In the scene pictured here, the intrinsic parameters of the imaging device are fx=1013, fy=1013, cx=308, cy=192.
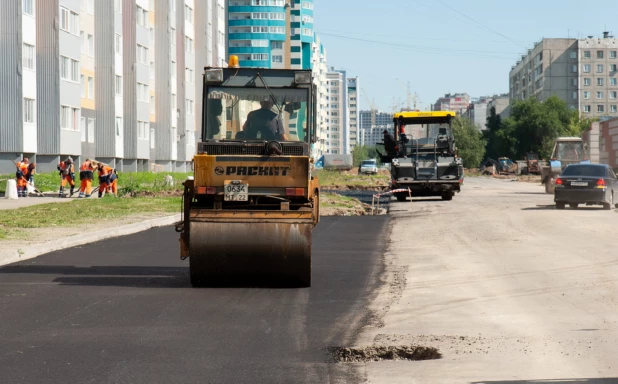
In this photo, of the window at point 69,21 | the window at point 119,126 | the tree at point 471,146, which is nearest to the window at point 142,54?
the window at point 119,126

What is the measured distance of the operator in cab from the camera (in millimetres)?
13805

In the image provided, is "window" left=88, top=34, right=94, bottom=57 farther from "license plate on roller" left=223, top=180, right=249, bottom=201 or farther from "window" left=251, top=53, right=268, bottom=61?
"window" left=251, top=53, right=268, bottom=61

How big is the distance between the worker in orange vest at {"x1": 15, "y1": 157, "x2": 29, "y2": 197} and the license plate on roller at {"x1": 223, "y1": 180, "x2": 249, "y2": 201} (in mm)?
30399

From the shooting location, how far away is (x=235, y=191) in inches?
515

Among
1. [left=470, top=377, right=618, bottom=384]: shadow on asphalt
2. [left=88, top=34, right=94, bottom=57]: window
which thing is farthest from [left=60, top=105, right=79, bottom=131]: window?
[left=470, top=377, right=618, bottom=384]: shadow on asphalt

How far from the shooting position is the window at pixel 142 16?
72.4m

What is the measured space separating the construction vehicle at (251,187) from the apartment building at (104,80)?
120 feet

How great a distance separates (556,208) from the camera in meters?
34.4

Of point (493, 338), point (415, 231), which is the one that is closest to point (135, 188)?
point (415, 231)

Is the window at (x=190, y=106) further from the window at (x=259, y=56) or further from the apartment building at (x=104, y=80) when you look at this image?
the window at (x=259, y=56)

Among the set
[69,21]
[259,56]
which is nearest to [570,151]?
[69,21]

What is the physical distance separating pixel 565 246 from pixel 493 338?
11.1 meters

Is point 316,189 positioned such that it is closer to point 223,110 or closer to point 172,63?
point 223,110

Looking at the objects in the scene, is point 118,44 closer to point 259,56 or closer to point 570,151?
point 570,151
